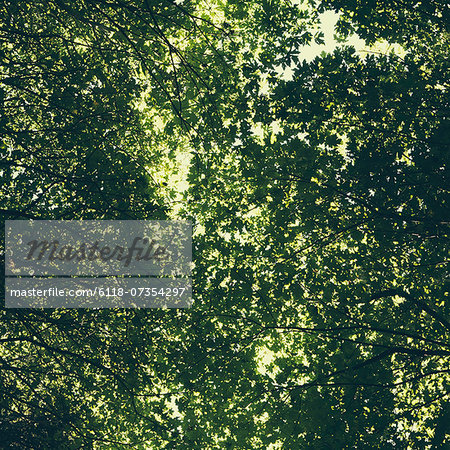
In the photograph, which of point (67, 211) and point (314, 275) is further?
point (67, 211)

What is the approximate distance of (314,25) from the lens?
22.0 feet

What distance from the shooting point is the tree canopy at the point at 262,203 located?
17.4 feet

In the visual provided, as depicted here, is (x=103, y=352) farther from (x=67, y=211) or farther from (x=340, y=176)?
(x=340, y=176)

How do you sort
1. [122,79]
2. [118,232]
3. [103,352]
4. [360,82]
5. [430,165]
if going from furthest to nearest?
[118,232] < [103,352] < [122,79] < [360,82] < [430,165]

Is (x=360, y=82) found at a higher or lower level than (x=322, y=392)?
higher

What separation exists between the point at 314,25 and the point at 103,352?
6801 millimetres

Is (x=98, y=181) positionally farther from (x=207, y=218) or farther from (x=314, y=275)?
(x=314, y=275)

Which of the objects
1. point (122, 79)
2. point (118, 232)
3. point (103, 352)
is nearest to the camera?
point (122, 79)

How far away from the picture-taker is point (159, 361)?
6656mm

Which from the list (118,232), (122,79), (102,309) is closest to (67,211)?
(118,232)

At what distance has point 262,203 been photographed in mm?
6312

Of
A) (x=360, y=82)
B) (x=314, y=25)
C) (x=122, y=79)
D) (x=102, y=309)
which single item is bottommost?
(x=102, y=309)

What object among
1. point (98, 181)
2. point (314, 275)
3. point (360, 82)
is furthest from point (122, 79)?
point (314, 275)

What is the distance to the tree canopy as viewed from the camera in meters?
5.31
